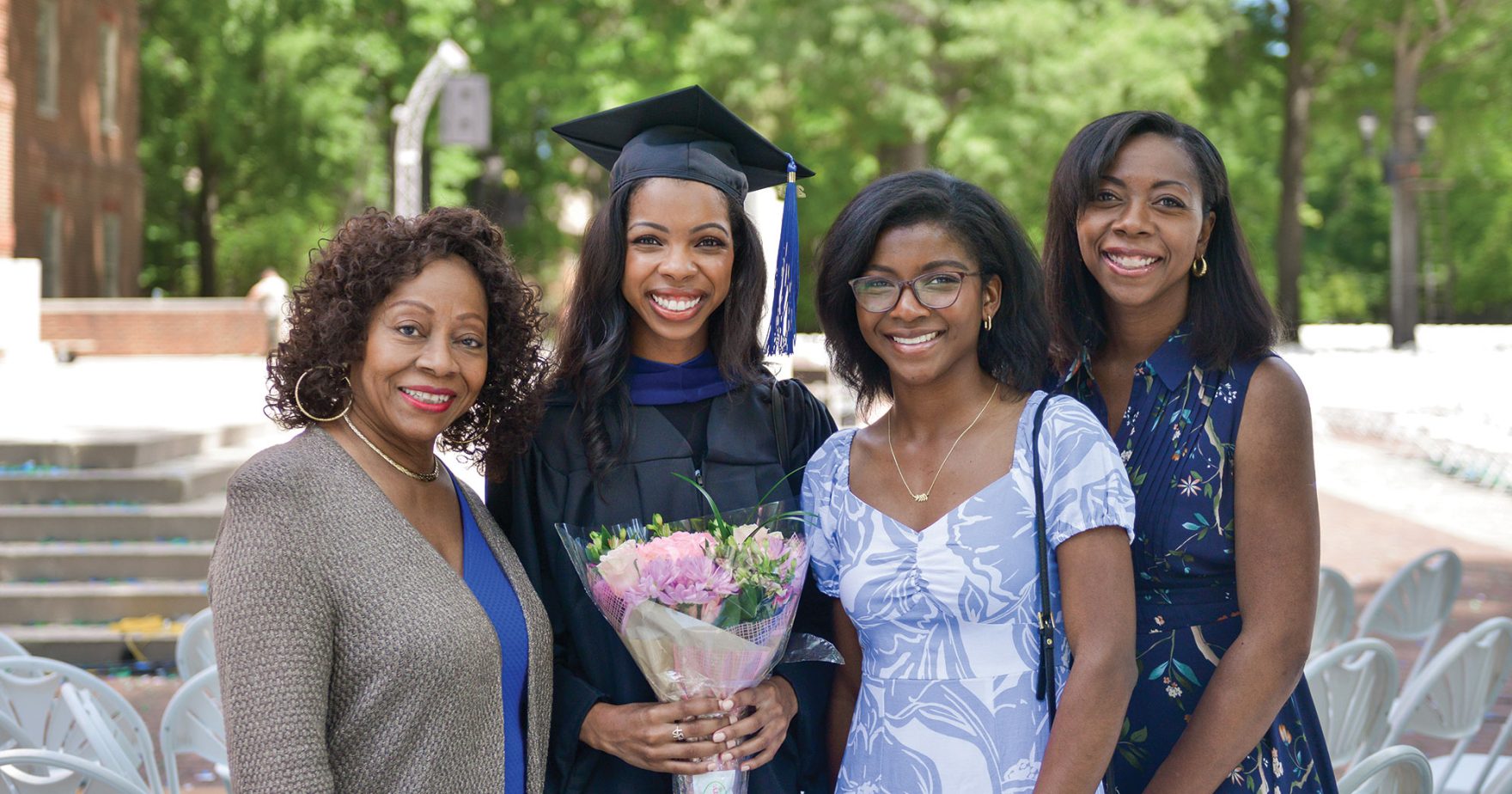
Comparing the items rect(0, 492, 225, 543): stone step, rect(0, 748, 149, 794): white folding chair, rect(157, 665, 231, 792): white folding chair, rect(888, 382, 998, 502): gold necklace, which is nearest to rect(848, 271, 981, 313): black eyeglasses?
rect(888, 382, 998, 502): gold necklace

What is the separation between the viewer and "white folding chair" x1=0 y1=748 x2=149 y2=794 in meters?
2.46

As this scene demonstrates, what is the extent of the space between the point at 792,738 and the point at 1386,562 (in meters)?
8.39

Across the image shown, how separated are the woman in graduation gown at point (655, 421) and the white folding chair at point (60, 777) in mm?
845

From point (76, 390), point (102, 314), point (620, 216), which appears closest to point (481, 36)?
point (102, 314)

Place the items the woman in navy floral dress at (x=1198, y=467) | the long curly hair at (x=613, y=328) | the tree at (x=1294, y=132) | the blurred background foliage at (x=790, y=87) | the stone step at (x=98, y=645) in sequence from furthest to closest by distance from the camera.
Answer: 1. the tree at (x=1294, y=132)
2. the blurred background foliage at (x=790, y=87)
3. the stone step at (x=98, y=645)
4. the long curly hair at (x=613, y=328)
5. the woman in navy floral dress at (x=1198, y=467)

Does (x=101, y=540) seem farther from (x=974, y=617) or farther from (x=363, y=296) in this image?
(x=974, y=617)

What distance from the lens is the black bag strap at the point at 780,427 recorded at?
2736 millimetres

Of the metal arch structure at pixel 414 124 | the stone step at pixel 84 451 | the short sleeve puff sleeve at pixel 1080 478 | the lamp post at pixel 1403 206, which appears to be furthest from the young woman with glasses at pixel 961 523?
the lamp post at pixel 1403 206

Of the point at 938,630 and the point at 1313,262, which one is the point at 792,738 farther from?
the point at 1313,262

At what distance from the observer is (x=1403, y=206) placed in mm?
24984

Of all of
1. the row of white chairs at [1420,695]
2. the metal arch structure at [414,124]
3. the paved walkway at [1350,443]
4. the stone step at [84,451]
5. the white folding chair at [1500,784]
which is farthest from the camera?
the metal arch structure at [414,124]

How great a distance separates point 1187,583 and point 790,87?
67.3 feet

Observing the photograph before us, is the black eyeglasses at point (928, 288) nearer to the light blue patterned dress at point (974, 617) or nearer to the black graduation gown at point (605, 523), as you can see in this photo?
the light blue patterned dress at point (974, 617)

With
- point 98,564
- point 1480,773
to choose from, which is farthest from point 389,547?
point 98,564
